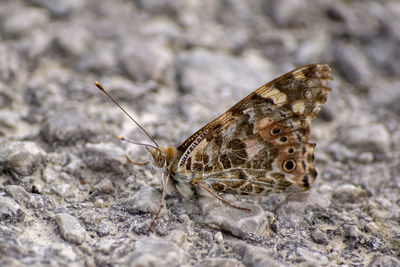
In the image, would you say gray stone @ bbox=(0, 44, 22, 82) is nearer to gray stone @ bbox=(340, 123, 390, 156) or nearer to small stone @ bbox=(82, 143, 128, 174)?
small stone @ bbox=(82, 143, 128, 174)

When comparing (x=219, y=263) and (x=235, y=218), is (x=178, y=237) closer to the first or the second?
(x=219, y=263)

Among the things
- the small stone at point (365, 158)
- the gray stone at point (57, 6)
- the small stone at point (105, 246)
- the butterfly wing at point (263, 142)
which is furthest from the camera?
the gray stone at point (57, 6)

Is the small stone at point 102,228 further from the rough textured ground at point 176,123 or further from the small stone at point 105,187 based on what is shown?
the small stone at point 105,187

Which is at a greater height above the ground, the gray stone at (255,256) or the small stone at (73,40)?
the small stone at (73,40)

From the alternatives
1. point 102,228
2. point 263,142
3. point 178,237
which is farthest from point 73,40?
point 178,237

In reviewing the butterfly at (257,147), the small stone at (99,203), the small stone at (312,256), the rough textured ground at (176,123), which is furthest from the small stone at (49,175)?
the small stone at (312,256)

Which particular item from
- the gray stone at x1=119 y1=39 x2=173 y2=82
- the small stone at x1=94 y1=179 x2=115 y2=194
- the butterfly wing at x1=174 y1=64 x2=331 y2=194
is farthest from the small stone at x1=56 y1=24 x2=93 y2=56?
the butterfly wing at x1=174 y1=64 x2=331 y2=194
